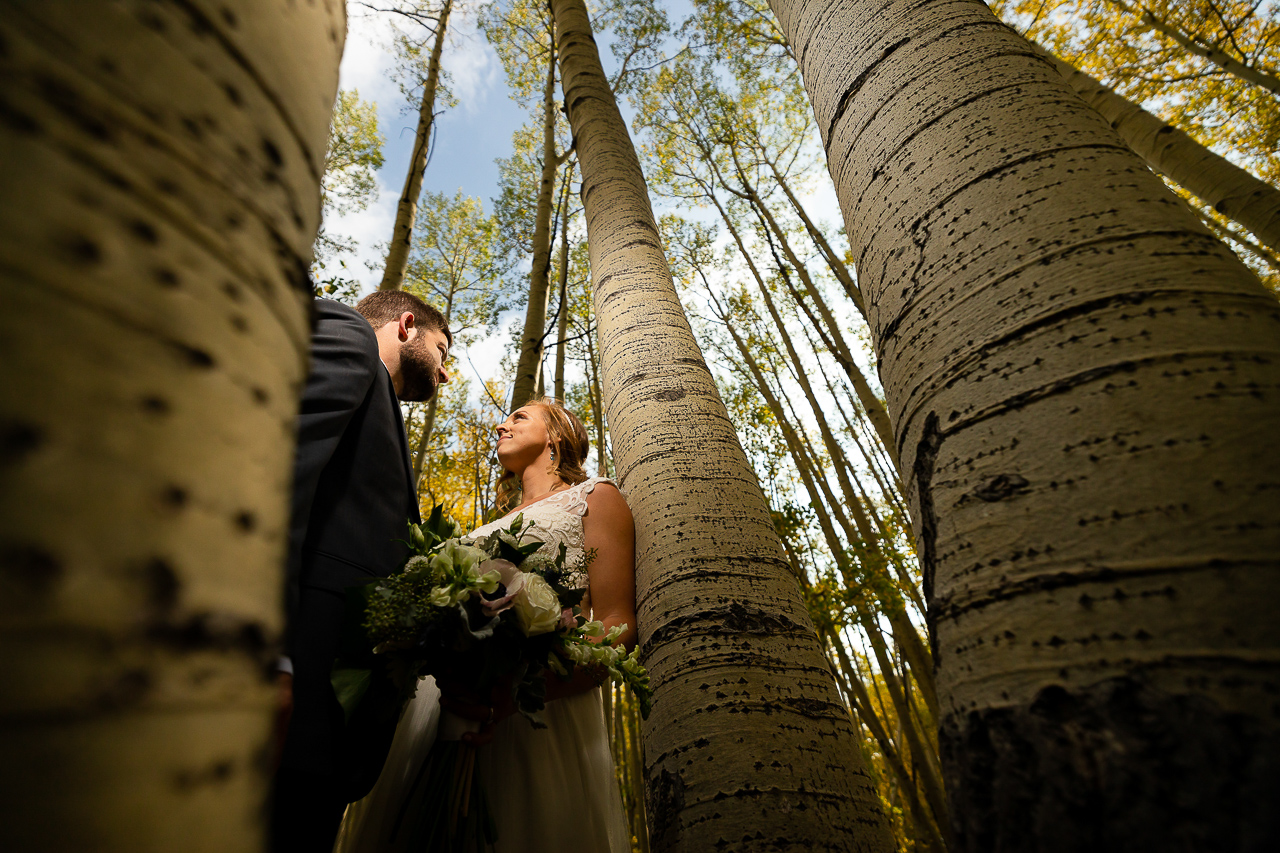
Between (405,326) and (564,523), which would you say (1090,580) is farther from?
(405,326)

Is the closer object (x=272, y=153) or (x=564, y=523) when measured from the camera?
(x=272, y=153)

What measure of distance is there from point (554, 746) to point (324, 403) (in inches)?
45.9

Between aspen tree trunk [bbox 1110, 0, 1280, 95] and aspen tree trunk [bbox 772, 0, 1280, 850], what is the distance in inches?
266

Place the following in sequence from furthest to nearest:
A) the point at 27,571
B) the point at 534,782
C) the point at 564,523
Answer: the point at 564,523
the point at 534,782
the point at 27,571

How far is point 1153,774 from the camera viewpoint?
0.40m

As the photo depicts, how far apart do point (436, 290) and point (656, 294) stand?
32.6ft

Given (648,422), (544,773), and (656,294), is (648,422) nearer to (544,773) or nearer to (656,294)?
(656,294)

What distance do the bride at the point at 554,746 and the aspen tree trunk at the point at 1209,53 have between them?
6.85 m

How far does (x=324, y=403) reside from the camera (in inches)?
47.0

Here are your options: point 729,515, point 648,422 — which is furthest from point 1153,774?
point 648,422

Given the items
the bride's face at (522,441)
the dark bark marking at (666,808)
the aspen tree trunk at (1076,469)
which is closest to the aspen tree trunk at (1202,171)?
the bride's face at (522,441)

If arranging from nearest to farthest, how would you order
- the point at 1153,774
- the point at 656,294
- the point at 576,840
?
1. the point at 1153,774
2. the point at 576,840
3. the point at 656,294

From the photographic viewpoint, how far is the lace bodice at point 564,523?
Result: 1969mm

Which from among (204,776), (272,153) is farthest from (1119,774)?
(272,153)
